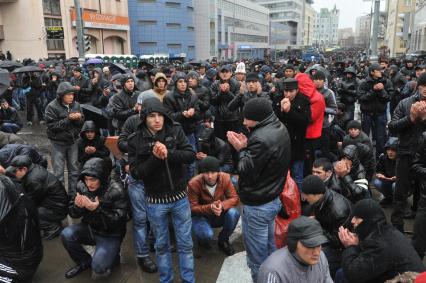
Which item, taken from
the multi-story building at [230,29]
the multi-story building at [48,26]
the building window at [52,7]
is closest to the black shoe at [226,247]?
the multi-story building at [48,26]

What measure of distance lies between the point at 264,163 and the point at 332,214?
1.08m

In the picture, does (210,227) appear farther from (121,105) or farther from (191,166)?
(121,105)

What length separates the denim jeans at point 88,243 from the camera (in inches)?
164

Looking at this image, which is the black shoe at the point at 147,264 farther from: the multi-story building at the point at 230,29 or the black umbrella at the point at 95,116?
the multi-story building at the point at 230,29

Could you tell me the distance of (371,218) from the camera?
306 centimetres

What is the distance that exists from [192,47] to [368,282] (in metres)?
61.1

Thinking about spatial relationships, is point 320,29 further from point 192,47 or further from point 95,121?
point 95,121

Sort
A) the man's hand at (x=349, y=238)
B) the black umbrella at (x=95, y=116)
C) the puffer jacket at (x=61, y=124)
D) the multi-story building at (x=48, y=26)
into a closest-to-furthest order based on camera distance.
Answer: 1. the man's hand at (x=349, y=238)
2. the puffer jacket at (x=61, y=124)
3. the black umbrella at (x=95, y=116)
4. the multi-story building at (x=48, y=26)

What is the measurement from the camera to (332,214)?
12.5 feet

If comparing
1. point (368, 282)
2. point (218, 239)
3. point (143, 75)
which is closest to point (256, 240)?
point (368, 282)

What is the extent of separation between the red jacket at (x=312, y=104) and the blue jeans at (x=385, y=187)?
1.41m

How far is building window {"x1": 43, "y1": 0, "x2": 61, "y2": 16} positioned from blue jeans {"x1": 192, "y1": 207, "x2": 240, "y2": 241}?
127 ft

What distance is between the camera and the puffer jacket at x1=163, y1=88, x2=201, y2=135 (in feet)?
19.3

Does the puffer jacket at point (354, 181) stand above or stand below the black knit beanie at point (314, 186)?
below
